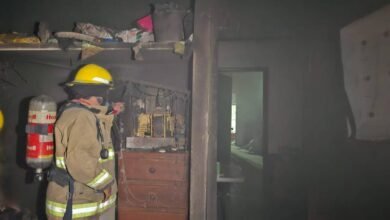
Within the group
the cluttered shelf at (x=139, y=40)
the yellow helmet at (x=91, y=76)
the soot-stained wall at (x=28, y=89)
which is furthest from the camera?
the soot-stained wall at (x=28, y=89)

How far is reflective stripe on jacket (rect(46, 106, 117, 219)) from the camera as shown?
2572mm

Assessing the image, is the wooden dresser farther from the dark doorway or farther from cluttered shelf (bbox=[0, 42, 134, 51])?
cluttered shelf (bbox=[0, 42, 134, 51])

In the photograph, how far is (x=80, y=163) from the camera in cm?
255

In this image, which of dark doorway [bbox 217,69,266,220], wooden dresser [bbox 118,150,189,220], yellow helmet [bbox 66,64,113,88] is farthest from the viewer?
dark doorway [bbox 217,69,266,220]

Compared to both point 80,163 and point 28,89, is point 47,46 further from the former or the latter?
point 80,163

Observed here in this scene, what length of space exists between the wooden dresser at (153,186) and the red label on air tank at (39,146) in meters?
0.88

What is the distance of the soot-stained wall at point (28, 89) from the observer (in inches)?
174

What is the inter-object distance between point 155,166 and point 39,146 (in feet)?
4.57

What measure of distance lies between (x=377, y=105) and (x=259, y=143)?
5089mm

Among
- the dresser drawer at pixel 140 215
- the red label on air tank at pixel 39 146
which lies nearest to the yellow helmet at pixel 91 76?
the red label on air tank at pixel 39 146

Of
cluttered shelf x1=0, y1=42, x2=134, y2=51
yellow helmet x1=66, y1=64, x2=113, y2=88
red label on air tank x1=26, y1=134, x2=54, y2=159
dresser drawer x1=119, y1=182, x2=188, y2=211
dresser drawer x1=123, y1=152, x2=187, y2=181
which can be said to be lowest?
dresser drawer x1=119, y1=182, x2=188, y2=211

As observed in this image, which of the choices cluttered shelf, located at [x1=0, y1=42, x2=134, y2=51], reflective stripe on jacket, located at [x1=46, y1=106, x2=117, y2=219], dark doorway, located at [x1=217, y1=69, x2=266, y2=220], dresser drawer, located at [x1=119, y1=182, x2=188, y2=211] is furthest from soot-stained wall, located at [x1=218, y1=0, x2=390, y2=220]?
reflective stripe on jacket, located at [x1=46, y1=106, x2=117, y2=219]

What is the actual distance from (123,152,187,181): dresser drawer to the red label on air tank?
0.92m

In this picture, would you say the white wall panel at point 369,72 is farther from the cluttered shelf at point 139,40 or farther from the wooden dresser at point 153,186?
the wooden dresser at point 153,186
